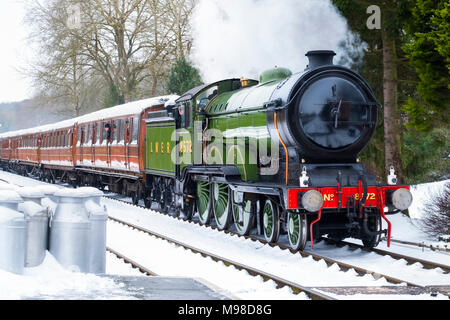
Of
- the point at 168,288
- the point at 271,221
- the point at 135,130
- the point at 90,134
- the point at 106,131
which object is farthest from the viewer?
the point at 90,134

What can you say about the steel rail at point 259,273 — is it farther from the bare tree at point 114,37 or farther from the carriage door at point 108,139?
the bare tree at point 114,37

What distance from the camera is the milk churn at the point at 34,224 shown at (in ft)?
21.9

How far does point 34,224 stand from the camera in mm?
6742

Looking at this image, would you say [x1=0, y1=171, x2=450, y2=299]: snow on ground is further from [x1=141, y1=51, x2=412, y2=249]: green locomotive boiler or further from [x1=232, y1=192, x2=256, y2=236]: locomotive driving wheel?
[x1=141, y1=51, x2=412, y2=249]: green locomotive boiler

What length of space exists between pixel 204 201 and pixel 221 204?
1.10 metres

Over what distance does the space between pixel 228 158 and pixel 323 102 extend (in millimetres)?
3129

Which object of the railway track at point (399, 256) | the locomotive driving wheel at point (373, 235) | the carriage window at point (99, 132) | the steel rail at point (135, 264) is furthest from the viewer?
the carriage window at point (99, 132)

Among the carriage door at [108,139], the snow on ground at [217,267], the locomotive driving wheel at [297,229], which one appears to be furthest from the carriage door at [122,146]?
the locomotive driving wheel at [297,229]

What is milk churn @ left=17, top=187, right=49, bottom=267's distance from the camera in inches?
262

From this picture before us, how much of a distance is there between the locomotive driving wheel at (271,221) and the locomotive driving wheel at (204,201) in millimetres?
2788

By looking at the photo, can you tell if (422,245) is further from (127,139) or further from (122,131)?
(122,131)

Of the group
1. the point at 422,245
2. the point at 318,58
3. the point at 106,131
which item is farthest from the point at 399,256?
the point at 106,131
